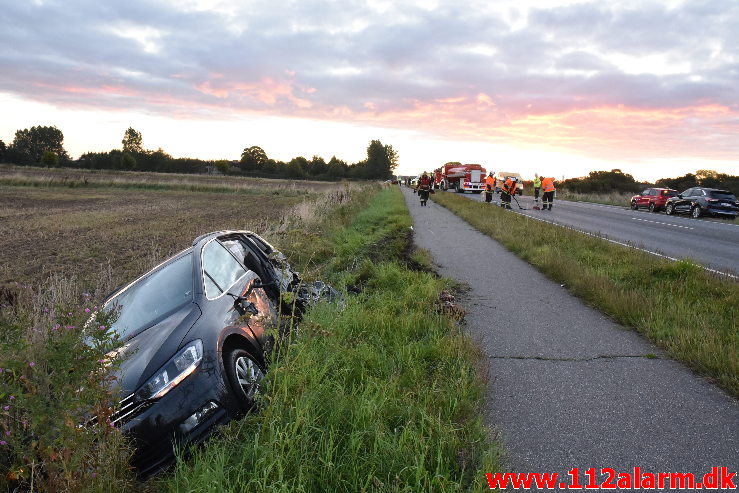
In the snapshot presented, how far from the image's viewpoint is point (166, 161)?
368 ft

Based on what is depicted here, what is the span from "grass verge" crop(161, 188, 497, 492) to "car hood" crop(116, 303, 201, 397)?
643 millimetres

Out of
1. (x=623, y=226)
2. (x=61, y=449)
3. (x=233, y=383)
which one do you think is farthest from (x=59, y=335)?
(x=623, y=226)

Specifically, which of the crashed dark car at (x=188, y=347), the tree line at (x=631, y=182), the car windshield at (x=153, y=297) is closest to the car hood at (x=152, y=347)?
the crashed dark car at (x=188, y=347)

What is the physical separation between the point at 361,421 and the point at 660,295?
208 inches

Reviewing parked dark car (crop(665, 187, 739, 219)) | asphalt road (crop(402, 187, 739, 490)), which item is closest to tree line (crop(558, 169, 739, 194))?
parked dark car (crop(665, 187, 739, 219))

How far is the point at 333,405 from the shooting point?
353 cm

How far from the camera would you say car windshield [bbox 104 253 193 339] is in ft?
13.4

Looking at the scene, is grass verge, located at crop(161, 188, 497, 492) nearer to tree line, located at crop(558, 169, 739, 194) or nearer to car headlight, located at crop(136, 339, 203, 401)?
car headlight, located at crop(136, 339, 203, 401)

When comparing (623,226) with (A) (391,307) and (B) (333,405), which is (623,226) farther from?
(B) (333,405)

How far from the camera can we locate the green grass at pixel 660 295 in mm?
4695

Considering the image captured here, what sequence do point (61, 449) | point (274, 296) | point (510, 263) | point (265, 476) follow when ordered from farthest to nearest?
1. point (510, 263)
2. point (274, 296)
3. point (265, 476)
4. point (61, 449)

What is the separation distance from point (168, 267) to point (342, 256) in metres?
6.17

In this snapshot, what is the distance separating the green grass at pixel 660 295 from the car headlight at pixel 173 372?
434 centimetres

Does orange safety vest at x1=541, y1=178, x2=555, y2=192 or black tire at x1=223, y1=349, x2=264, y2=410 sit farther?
orange safety vest at x1=541, y1=178, x2=555, y2=192
